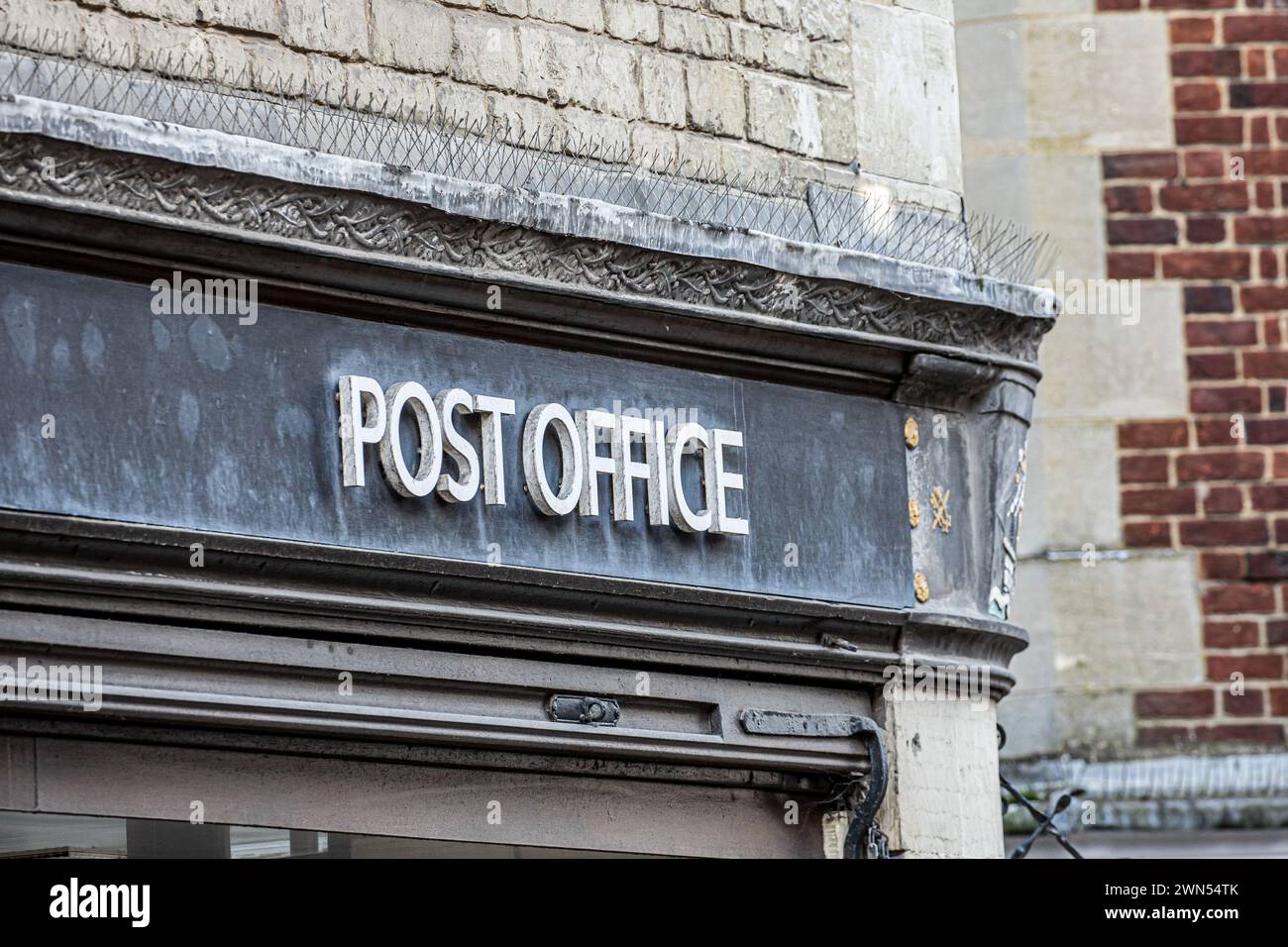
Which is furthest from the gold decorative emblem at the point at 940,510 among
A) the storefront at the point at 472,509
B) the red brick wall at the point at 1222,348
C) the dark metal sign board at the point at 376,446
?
the red brick wall at the point at 1222,348

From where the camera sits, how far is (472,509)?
564 centimetres

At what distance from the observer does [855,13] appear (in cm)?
691

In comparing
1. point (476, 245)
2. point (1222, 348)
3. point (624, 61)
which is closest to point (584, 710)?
point (476, 245)

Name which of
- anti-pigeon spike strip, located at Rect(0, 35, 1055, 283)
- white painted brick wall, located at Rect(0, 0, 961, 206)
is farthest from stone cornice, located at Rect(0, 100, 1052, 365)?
white painted brick wall, located at Rect(0, 0, 961, 206)

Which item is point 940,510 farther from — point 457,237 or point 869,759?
point 457,237

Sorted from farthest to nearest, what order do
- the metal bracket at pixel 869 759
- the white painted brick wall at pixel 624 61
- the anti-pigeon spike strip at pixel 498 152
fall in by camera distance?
the metal bracket at pixel 869 759, the white painted brick wall at pixel 624 61, the anti-pigeon spike strip at pixel 498 152

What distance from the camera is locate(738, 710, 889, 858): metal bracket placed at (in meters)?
6.20

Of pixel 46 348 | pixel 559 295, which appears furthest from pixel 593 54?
pixel 46 348

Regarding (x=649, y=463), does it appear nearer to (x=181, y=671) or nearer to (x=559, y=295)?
(x=559, y=295)

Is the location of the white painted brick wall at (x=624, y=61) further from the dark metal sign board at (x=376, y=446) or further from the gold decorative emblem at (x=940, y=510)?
the gold decorative emblem at (x=940, y=510)

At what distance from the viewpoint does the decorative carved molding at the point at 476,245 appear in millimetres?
5004

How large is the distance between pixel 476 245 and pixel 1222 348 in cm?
457

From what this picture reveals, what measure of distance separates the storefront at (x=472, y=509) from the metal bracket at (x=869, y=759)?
0.04 ft
